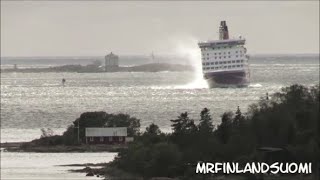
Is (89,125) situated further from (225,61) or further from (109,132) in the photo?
(225,61)

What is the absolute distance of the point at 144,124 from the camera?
6944 centimetres

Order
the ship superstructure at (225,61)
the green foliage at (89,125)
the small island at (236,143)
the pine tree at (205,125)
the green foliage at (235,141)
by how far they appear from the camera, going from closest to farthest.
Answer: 1. the small island at (236,143)
2. the green foliage at (235,141)
3. the pine tree at (205,125)
4. the green foliage at (89,125)
5. the ship superstructure at (225,61)

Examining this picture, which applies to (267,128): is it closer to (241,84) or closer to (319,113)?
(319,113)

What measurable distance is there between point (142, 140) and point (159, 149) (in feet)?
14.0

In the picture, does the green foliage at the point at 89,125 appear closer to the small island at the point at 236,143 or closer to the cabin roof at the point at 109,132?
the cabin roof at the point at 109,132

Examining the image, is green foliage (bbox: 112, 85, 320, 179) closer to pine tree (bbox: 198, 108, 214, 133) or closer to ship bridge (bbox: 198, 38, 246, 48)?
pine tree (bbox: 198, 108, 214, 133)

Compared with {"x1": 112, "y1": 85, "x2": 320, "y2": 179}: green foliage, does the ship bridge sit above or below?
above

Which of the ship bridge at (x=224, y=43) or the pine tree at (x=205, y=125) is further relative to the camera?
the ship bridge at (x=224, y=43)

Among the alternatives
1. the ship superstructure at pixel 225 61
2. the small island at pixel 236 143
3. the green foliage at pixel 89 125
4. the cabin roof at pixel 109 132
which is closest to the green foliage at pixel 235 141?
the small island at pixel 236 143

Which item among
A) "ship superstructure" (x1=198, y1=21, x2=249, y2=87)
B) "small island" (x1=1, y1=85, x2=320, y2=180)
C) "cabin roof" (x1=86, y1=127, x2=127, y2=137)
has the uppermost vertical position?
"ship superstructure" (x1=198, y1=21, x2=249, y2=87)

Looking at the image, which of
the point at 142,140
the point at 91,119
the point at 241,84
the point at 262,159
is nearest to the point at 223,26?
the point at 241,84

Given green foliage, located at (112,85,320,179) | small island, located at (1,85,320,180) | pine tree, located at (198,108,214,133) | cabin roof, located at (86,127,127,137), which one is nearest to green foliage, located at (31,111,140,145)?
cabin roof, located at (86,127,127,137)

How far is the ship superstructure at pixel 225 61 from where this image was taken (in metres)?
120

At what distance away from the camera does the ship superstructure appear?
394 ft
